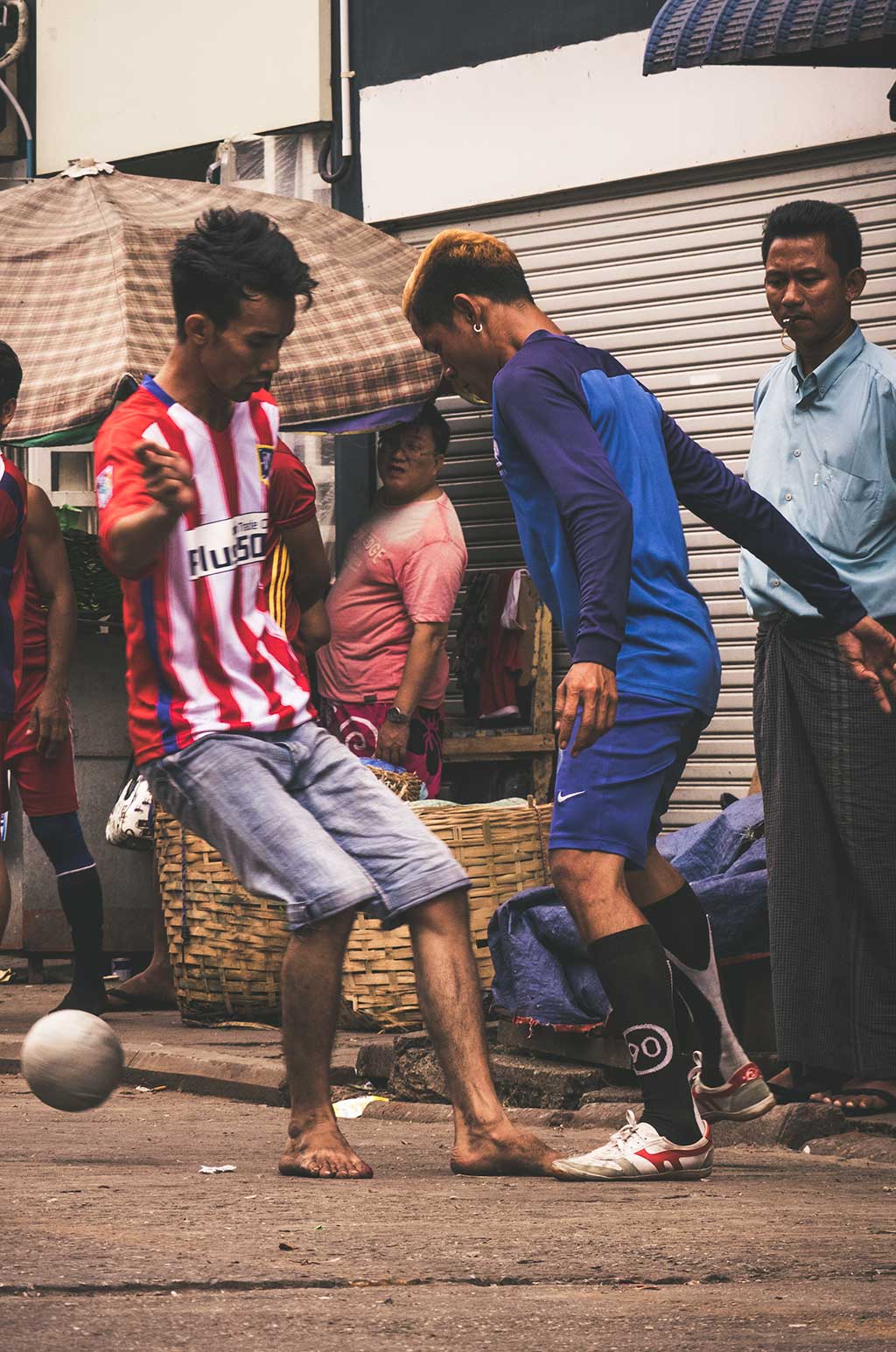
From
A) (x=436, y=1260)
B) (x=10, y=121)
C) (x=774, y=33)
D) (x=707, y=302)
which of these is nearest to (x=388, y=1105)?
(x=436, y=1260)

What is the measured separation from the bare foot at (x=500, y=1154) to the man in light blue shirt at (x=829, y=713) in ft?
4.13

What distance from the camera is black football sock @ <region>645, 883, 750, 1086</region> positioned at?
16.5 feet

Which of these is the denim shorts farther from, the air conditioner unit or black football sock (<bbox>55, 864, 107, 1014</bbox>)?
the air conditioner unit

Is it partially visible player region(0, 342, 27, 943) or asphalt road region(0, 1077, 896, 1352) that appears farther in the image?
partially visible player region(0, 342, 27, 943)

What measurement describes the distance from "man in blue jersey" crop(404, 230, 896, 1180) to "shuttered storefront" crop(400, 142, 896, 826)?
3.68 metres

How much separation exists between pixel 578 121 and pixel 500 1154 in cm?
589

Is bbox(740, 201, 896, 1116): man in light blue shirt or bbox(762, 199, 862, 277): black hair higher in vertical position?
bbox(762, 199, 862, 277): black hair

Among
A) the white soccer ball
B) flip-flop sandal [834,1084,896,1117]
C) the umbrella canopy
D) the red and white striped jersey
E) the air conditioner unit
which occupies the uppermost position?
the air conditioner unit

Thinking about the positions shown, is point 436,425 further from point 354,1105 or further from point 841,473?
point 841,473

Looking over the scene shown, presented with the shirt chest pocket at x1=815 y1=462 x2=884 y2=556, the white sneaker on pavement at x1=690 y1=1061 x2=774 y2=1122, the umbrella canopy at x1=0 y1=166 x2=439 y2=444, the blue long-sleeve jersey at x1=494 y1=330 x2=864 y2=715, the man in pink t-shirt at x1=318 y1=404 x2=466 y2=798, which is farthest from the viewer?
the man in pink t-shirt at x1=318 y1=404 x2=466 y2=798

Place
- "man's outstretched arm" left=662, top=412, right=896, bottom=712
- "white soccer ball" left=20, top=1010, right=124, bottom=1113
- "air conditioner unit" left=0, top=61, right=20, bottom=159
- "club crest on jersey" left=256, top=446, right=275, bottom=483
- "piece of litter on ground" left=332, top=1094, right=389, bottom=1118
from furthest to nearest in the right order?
"air conditioner unit" left=0, top=61, right=20, bottom=159, "piece of litter on ground" left=332, top=1094, right=389, bottom=1118, "man's outstretched arm" left=662, top=412, right=896, bottom=712, "club crest on jersey" left=256, top=446, right=275, bottom=483, "white soccer ball" left=20, top=1010, right=124, bottom=1113

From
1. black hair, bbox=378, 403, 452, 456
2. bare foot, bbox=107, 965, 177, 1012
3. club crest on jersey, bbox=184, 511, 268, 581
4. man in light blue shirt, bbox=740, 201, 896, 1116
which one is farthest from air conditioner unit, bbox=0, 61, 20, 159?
club crest on jersey, bbox=184, 511, 268, 581

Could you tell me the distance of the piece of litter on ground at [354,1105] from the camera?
6445 mm

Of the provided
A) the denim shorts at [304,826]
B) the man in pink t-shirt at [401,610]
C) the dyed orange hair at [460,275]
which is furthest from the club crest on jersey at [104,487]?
the man in pink t-shirt at [401,610]
